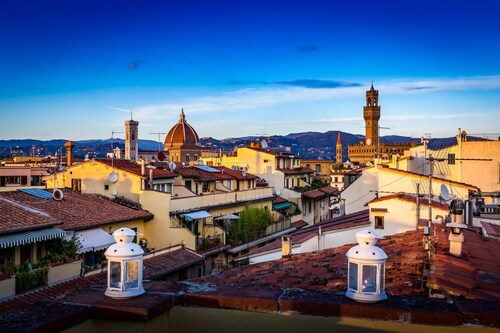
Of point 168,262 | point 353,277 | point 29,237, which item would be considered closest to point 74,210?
point 168,262

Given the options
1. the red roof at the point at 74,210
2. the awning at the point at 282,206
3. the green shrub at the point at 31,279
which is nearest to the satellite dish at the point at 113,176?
the red roof at the point at 74,210

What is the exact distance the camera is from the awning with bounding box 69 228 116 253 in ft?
70.2

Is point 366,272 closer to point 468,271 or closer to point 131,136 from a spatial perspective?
point 468,271

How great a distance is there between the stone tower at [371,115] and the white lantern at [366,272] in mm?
182562

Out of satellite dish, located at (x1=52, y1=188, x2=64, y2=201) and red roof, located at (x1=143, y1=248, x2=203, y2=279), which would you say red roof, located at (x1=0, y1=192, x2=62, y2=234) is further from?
satellite dish, located at (x1=52, y1=188, x2=64, y2=201)

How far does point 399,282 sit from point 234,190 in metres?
32.1

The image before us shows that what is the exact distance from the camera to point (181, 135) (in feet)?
394

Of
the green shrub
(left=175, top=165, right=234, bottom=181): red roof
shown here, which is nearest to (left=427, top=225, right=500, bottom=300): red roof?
the green shrub

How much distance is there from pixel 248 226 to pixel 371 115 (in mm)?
160594

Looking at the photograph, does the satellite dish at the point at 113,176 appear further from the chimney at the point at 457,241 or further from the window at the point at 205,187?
the chimney at the point at 457,241

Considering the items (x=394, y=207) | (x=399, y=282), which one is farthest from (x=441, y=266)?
(x=394, y=207)

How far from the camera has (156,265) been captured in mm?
23406

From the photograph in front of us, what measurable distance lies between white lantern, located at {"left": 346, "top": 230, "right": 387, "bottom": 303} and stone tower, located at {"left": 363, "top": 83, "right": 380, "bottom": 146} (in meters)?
183

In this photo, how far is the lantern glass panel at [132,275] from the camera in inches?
183
